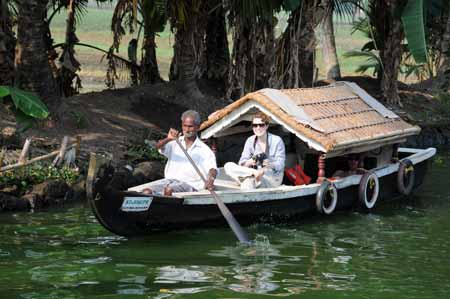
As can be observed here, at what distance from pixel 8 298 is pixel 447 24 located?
682 inches

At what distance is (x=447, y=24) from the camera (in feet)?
79.3

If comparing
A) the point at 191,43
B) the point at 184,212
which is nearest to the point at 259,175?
the point at 184,212

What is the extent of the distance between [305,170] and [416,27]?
4.82 m

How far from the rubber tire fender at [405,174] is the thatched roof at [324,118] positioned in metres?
0.46

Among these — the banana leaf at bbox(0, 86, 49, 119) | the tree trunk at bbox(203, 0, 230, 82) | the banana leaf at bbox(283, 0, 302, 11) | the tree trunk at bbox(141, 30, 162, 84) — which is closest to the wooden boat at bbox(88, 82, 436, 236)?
the banana leaf at bbox(0, 86, 49, 119)

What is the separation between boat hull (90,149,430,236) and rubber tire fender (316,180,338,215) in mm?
128

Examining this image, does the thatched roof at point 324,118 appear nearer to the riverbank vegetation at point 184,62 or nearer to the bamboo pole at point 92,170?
the bamboo pole at point 92,170

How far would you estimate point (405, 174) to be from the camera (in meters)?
14.9

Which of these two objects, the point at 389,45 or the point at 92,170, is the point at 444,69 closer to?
the point at 389,45

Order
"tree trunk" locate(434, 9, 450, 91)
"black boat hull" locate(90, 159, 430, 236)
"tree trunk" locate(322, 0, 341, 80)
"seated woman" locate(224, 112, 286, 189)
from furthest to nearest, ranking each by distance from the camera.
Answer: "tree trunk" locate(434, 9, 450, 91) → "tree trunk" locate(322, 0, 341, 80) → "seated woman" locate(224, 112, 286, 189) → "black boat hull" locate(90, 159, 430, 236)

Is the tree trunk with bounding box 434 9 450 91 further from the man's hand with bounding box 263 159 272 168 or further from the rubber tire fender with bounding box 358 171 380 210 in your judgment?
the man's hand with bounding box 263 159 272 168

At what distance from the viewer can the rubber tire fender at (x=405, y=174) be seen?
14734mm

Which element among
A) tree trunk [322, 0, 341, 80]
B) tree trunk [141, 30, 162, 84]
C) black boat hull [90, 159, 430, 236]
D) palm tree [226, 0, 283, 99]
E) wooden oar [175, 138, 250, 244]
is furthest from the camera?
tree trunk [322, 0, 341, 80]

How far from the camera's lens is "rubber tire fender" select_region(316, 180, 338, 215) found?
12750mm
